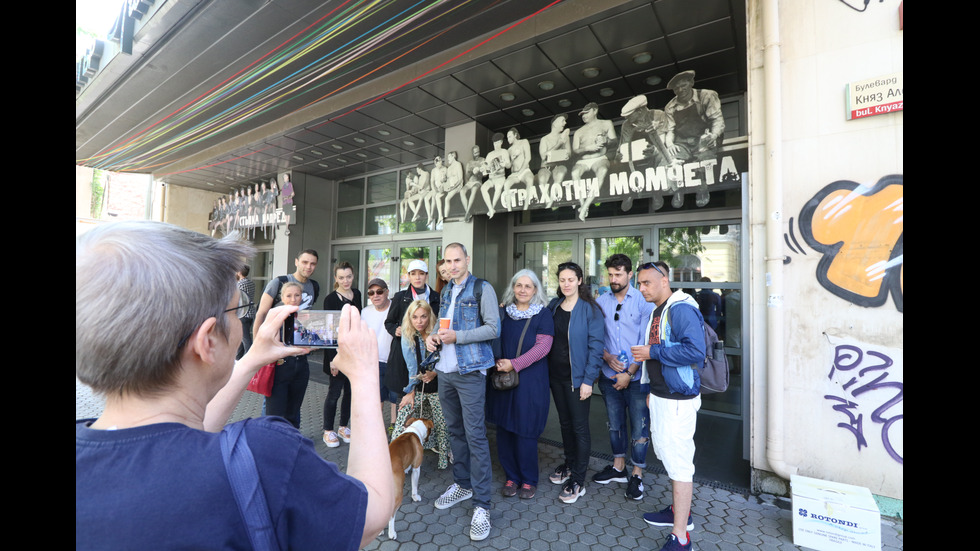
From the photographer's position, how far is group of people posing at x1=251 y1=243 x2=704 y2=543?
2658 millimetres

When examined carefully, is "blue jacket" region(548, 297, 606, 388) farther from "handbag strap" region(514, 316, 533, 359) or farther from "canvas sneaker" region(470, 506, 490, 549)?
"canvas sneaker" region(470, 506, 490, 549)

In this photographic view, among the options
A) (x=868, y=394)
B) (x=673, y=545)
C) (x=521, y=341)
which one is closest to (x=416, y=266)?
(x=521, y=341)

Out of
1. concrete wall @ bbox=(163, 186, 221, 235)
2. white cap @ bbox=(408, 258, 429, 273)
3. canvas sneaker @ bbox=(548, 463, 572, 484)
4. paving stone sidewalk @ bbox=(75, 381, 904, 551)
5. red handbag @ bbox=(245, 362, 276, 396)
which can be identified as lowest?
paving stone sidewalk @ bbox=(75, 381, 904, 551)

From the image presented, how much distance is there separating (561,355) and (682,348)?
107 centimetres

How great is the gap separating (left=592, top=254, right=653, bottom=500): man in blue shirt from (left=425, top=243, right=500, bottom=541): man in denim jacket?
1110 mm

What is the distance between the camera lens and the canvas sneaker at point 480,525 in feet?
8.85

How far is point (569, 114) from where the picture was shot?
611 centimetres

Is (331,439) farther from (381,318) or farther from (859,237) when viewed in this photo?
(859,237)

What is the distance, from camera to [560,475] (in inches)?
140

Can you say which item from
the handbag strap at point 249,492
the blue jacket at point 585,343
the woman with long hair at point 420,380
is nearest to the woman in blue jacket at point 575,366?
the blue jacket at point 585,343

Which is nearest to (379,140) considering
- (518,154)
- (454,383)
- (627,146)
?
(518,154)

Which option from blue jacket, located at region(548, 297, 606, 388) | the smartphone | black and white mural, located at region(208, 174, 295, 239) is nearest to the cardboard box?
blue jacket, located at region(548, 297, 606, 388)

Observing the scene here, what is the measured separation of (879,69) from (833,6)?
635 millimetres

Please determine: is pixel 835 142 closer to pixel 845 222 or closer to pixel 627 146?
pixel 845 222
